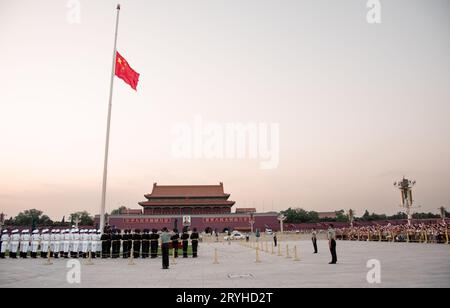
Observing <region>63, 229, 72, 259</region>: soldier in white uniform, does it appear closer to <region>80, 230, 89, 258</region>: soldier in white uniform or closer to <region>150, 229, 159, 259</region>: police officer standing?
<region>80, 230, 89, 258</region>: soldier in white uniform

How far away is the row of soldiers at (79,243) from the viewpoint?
49.8 feet

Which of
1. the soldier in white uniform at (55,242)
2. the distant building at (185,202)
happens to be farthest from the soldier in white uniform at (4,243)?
the distant building at (185,202)

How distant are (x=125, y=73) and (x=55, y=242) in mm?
9579

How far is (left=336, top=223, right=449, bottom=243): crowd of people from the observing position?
2573 centimetres

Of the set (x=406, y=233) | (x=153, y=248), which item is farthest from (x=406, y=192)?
(x=153, y=248)

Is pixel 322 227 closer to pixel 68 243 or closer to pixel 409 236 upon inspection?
pixel 409 236

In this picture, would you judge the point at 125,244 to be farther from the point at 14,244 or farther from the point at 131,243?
the point at 14,244

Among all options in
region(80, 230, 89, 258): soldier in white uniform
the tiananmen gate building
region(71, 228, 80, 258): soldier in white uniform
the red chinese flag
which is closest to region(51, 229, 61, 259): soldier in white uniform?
region(71, 228, 80, 258): soldier in white uniform

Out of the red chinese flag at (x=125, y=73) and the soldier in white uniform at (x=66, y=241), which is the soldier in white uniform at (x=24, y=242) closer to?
the soldier in white uniform at (x=66, y=241)

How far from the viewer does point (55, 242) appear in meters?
15.2

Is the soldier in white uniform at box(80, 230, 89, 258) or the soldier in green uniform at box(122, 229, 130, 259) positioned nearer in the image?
the soldier in white uniform at box(80, 230, 89, 258)

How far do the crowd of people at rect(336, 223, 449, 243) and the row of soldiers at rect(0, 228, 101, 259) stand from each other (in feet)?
81.0
